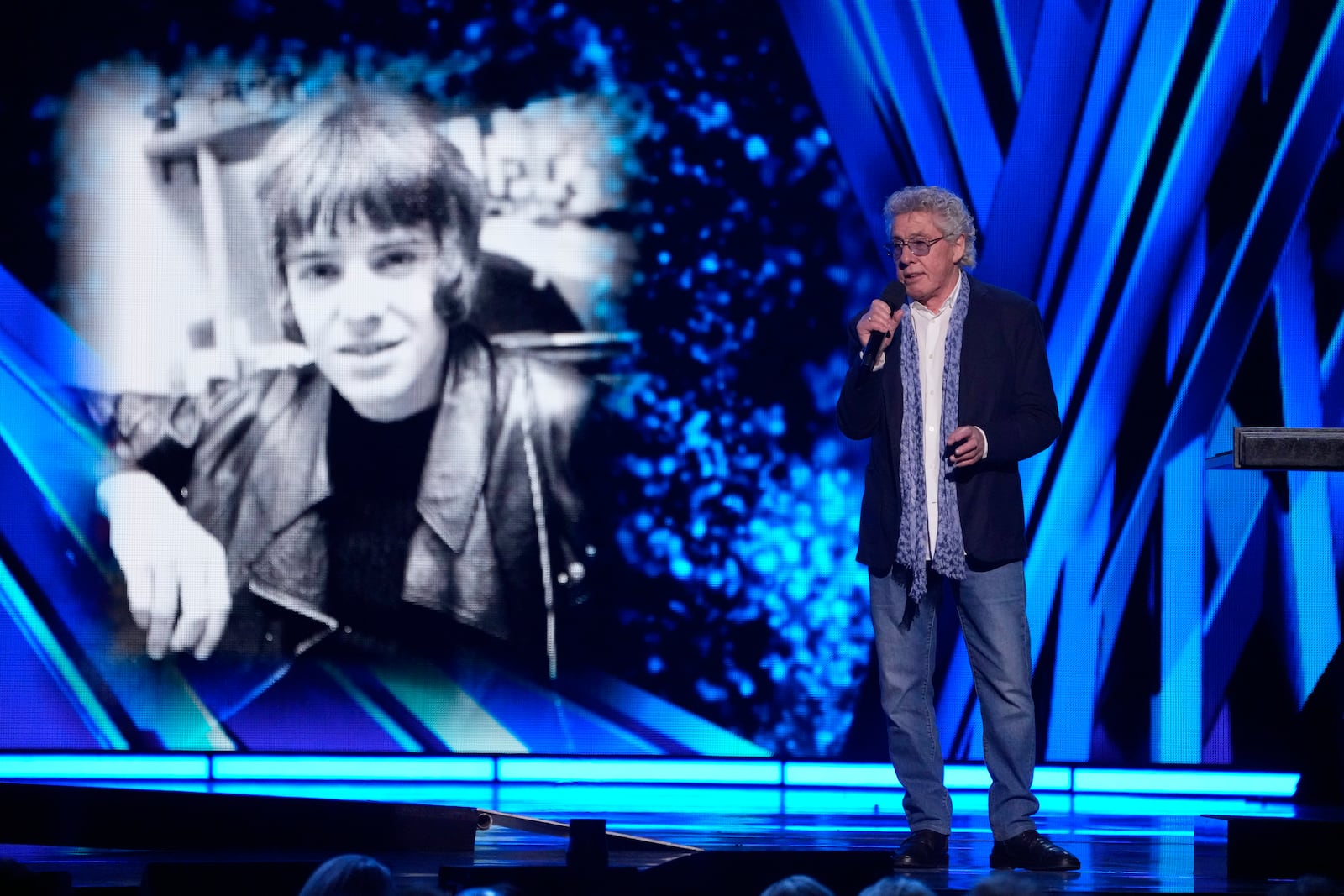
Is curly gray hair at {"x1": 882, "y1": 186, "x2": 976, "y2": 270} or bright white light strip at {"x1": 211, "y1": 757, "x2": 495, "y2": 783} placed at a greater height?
curly gray hair at {"x1": 882, "y1": 186, "x2": 976, "y2": 270}

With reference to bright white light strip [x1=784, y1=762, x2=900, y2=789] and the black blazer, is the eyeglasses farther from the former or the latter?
bright white light strip [x1=784, y1=762, x2=900, y2=789]

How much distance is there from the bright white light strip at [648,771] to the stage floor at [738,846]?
0.04 meters

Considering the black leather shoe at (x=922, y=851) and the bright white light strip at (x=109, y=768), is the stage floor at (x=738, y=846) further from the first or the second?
the bright white light strip at (x=109, y=768)

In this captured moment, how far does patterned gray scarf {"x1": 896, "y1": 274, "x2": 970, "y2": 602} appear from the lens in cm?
259

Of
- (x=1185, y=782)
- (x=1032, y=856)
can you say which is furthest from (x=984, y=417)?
(x=1185, y=782)

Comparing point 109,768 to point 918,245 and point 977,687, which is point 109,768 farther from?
point 918,245

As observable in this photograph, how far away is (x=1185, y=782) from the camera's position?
415 centimetres

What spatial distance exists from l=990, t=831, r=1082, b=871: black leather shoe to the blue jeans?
0.02 metres

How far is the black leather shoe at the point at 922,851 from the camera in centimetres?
246

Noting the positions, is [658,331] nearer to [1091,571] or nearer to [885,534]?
[1091,571]

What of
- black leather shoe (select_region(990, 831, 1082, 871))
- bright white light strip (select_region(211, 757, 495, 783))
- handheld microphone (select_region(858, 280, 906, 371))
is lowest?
bright white light strip (select_region(211, 757, 495, 783))

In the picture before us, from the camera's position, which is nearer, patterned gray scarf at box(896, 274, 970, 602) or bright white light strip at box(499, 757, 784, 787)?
patterned gray scarf at box(896, 274, 970, 602)

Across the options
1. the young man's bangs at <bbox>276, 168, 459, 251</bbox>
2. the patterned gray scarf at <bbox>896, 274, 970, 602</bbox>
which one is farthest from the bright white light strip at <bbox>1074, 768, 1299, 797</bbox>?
the young man's bangs at <bbox>276, 168, 459, 251</bbox>

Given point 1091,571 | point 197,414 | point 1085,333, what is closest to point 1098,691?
point 1091,571
